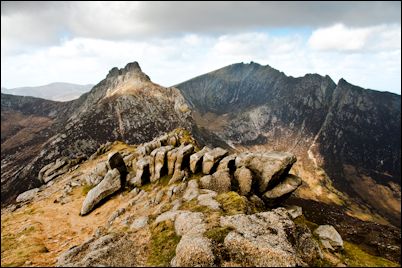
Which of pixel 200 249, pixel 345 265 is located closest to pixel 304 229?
pixel 345 265

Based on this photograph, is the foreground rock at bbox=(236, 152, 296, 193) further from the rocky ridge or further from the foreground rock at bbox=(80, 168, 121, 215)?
the foreground rock at bbox=(80, 168, 121, 215)

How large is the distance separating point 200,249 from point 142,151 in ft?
170

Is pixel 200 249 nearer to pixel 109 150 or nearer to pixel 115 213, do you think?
pixel 115 213

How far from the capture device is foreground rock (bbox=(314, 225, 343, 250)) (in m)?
38.8

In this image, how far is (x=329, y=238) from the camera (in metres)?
39.9

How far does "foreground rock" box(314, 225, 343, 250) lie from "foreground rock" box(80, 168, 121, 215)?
121 ft

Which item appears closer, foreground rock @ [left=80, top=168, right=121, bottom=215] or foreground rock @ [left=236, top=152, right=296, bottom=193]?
foreground rock @ [left=236, top=152, right=296, bottom=193]

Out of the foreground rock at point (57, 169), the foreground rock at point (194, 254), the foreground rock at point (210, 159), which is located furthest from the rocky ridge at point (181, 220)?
the foreground rock at point (57, 169)

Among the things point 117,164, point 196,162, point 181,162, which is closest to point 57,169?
point 117,164

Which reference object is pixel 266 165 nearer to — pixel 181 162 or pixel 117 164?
pixel 181 162

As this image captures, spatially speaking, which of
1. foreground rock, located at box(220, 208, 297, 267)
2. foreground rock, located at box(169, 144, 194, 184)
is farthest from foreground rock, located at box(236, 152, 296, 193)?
foreground rock, located at box(220, 208, 297, 267)

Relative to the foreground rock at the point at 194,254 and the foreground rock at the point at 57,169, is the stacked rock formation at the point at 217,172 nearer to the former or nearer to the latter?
the foreground rock at the point at 194,254

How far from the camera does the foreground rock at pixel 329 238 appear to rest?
38816 millimetres

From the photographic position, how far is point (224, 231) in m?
30.0
